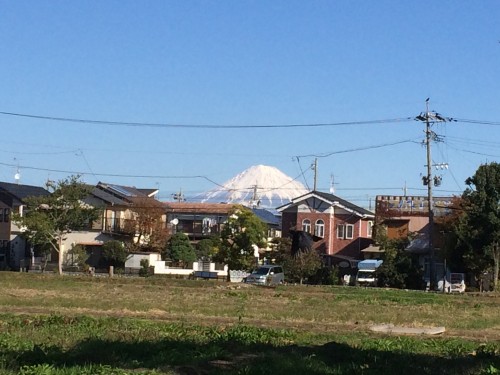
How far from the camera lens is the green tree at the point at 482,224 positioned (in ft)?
167

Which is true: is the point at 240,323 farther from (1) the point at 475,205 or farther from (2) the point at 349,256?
(2) the point at 349,256

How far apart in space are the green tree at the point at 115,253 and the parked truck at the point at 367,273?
798 inches

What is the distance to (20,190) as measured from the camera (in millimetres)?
74250

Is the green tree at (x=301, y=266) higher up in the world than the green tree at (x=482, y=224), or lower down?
lower down

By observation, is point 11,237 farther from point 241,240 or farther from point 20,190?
point 241,240

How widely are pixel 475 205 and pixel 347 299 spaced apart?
2081cm

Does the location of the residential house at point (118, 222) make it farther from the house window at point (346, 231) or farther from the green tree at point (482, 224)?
the green tree at point (482, 224)

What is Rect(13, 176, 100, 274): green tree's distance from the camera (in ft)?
185

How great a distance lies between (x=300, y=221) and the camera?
243 ft

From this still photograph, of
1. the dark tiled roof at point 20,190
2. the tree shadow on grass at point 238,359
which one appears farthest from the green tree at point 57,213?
the tree shadow on grass at point 238,359

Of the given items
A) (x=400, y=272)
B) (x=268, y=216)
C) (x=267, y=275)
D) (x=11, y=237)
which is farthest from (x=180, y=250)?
(x=268, y=216)

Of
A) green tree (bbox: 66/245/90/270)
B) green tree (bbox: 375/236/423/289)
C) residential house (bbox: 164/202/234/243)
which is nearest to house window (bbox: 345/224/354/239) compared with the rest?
residential house (bbox: 164/202/234/243)

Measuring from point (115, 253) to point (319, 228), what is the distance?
19.4 metres

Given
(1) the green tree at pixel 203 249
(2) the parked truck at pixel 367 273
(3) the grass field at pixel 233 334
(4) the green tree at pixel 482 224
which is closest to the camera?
(3) the grass field at pixel 233 334
